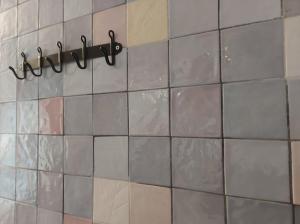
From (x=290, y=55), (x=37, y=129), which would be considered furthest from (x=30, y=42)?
(x=290, y=55)

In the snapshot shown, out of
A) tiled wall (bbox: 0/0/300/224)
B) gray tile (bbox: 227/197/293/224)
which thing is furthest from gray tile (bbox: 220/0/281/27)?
gray tile (bbox: 227/197/293/224)

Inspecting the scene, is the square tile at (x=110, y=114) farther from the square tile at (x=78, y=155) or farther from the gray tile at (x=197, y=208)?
the gray tile at (x=197, y=208)

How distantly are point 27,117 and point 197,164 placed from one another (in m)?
0.67

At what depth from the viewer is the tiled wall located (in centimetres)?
58

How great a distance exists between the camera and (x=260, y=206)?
0.59 metres

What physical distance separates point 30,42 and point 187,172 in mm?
743

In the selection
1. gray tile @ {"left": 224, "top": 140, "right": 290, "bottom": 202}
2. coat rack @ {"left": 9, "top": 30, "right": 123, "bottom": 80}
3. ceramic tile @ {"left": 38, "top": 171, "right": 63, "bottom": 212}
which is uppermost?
coat rack @ {"left": 9, "top": 30, "right": 123, "bottom": 80}

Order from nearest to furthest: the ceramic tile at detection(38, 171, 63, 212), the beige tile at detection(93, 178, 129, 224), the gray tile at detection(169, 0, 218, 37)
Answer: the gray tile at detection(169, 0, 218, 37) < the beige tile at detection(93, 178, 129, 224) < the ceramic tile at detection(38, 171, 63, 212)

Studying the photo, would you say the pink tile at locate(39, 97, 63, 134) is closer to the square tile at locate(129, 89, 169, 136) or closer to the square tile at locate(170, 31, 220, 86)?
the square tile at locate(129, 89, 169, 136)

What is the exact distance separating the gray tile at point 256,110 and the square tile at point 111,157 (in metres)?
0.28

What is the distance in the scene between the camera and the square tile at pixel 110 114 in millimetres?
813

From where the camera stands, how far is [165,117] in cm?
73

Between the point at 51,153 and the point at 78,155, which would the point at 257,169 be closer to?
the point at 78,155

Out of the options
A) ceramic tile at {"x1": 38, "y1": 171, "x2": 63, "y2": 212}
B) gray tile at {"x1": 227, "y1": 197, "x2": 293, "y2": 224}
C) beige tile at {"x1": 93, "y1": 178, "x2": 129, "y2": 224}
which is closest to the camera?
gray tile at {"x1": 227, "y1": 197, "x2": 293, "y2": 224}
